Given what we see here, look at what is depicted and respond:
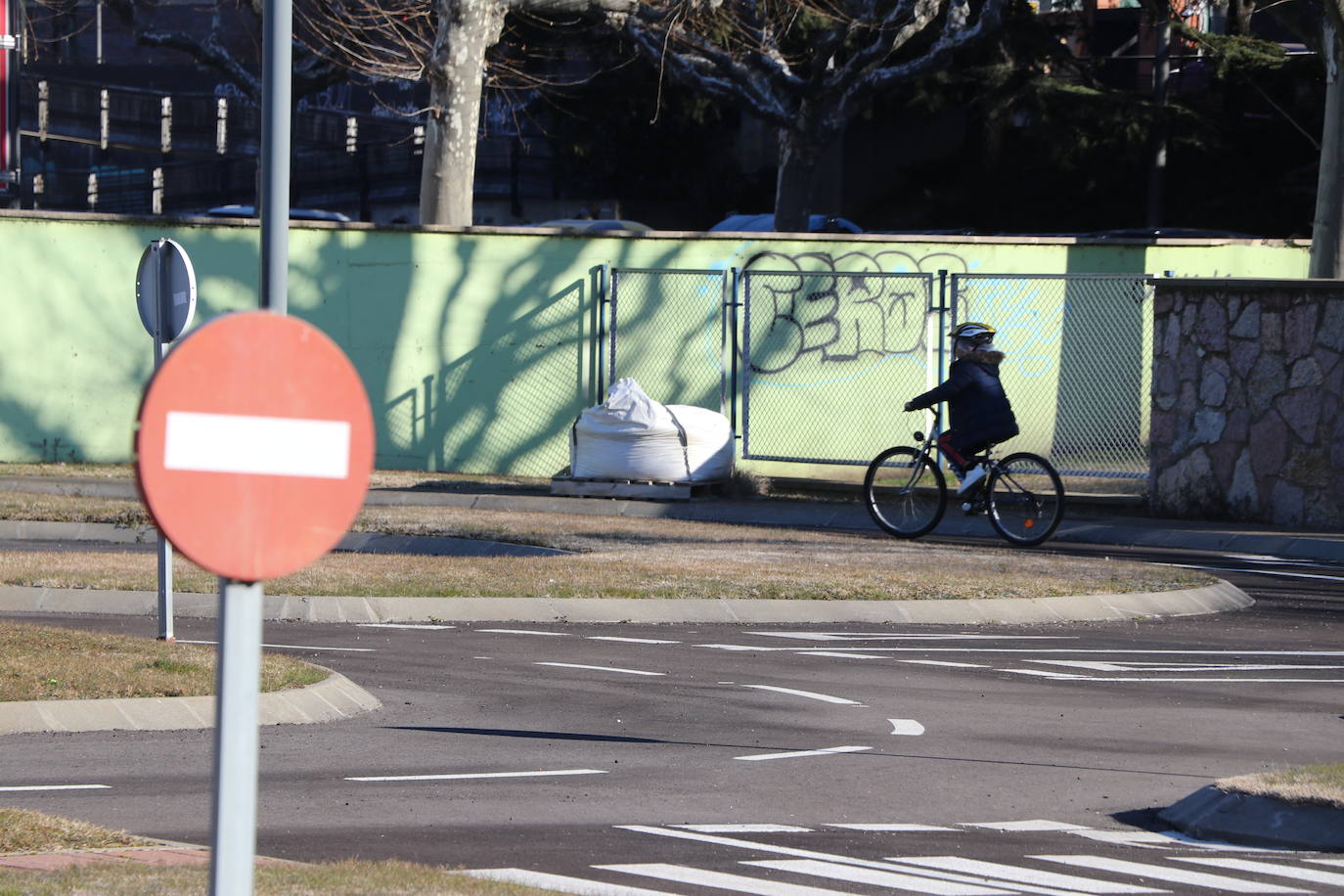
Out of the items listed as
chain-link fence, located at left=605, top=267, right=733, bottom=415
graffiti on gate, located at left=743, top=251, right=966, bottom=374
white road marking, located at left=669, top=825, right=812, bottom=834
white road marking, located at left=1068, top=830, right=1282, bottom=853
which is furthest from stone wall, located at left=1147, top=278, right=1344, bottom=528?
white road marking, located at left=669, top=825, right=812, bottom=834

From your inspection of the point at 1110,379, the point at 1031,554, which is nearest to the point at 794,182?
the point at 1110,379

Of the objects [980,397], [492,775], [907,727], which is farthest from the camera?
[980,397]

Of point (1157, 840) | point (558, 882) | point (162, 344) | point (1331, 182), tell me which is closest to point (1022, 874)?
point (1157, 840)

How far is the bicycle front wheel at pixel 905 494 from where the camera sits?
17.7 m

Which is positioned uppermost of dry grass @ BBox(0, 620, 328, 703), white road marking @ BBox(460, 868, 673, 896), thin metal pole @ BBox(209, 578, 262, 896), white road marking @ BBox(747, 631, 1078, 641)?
thin metal pole @ BBox(209, 578, 262, 896)

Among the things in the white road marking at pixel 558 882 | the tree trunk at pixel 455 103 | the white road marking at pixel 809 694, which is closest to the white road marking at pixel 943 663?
the white road marking at pixel 809 694

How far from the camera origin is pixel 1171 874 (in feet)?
20.0

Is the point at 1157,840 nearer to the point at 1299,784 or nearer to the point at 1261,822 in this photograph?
the point at 1261,822

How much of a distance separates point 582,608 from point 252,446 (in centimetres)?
973

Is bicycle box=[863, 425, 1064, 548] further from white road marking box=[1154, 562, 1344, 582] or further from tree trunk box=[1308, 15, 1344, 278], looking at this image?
tree trunk box=[1308, 15, 1344, 278]

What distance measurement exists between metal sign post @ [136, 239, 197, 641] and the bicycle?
8065mm

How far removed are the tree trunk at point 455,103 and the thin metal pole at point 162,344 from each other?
1355 centimetres

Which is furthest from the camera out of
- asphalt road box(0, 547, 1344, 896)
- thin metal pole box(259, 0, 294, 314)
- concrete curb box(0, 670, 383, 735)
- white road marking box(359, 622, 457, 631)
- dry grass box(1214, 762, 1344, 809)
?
white road marking box(359, 622, 457, 631)

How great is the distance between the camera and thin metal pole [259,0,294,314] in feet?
33.6
